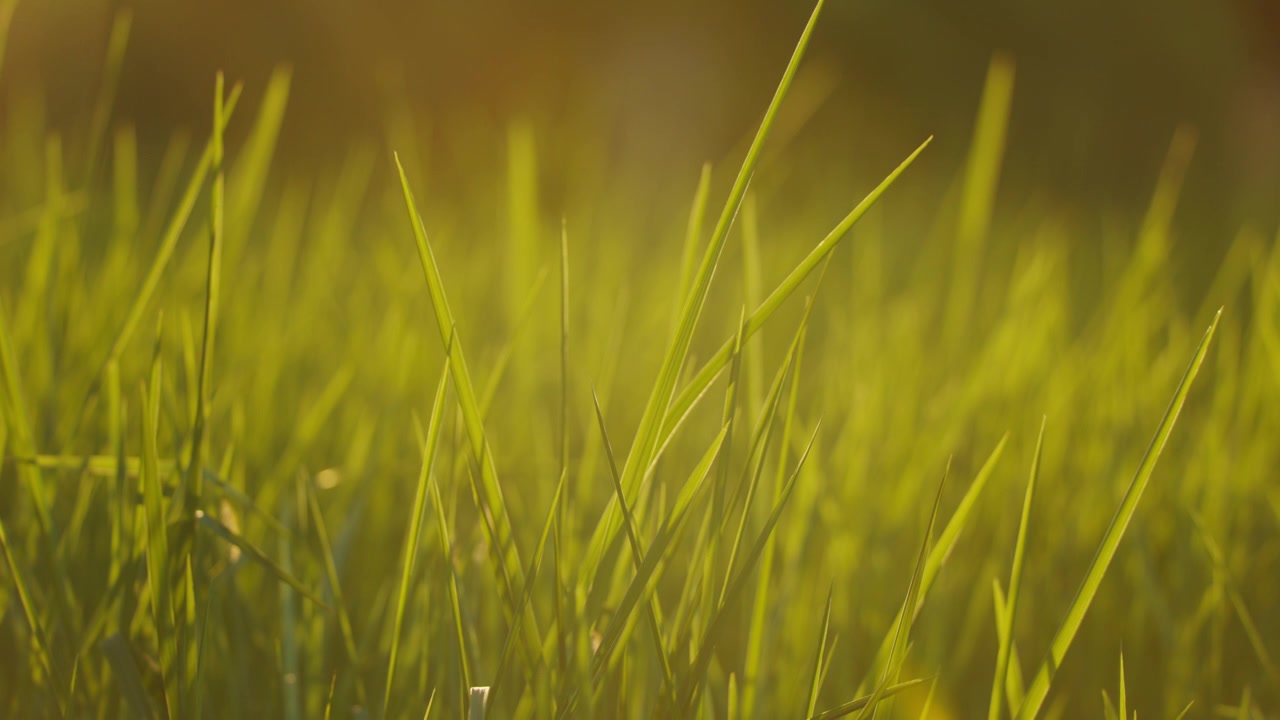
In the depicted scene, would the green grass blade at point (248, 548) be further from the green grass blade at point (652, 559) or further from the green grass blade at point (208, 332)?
the green grass blade at point (652, 559)

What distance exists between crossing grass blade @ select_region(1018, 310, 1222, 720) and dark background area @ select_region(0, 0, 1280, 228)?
1.91 meters

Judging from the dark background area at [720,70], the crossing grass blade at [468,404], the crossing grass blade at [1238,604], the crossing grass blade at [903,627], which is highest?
the dark background area at [720,70]

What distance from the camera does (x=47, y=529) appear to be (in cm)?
35

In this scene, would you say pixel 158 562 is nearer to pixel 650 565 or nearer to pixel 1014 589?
pixel 650 565

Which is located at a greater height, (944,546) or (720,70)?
(720,70)

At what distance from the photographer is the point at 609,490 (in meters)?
0.63

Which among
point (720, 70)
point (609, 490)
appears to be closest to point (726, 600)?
point (609, 490)

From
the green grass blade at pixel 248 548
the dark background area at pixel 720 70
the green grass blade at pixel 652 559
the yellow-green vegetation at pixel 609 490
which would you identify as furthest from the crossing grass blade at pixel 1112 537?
the dark background area at pixel 720 70

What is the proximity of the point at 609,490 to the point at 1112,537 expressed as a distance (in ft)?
1.32

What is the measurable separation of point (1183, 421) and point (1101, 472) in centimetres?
19

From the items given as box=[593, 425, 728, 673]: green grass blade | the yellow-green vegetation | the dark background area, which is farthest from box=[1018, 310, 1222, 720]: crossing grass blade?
the dark background area

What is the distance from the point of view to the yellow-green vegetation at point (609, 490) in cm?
30

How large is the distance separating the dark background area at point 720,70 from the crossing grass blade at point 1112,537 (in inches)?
75.1

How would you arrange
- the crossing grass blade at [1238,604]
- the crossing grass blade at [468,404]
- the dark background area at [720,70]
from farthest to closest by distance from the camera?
1. the dark background area at [720,70]
2. the crossing grass blade at [1238,604]
3. the crossing grass blade at [468,404]
